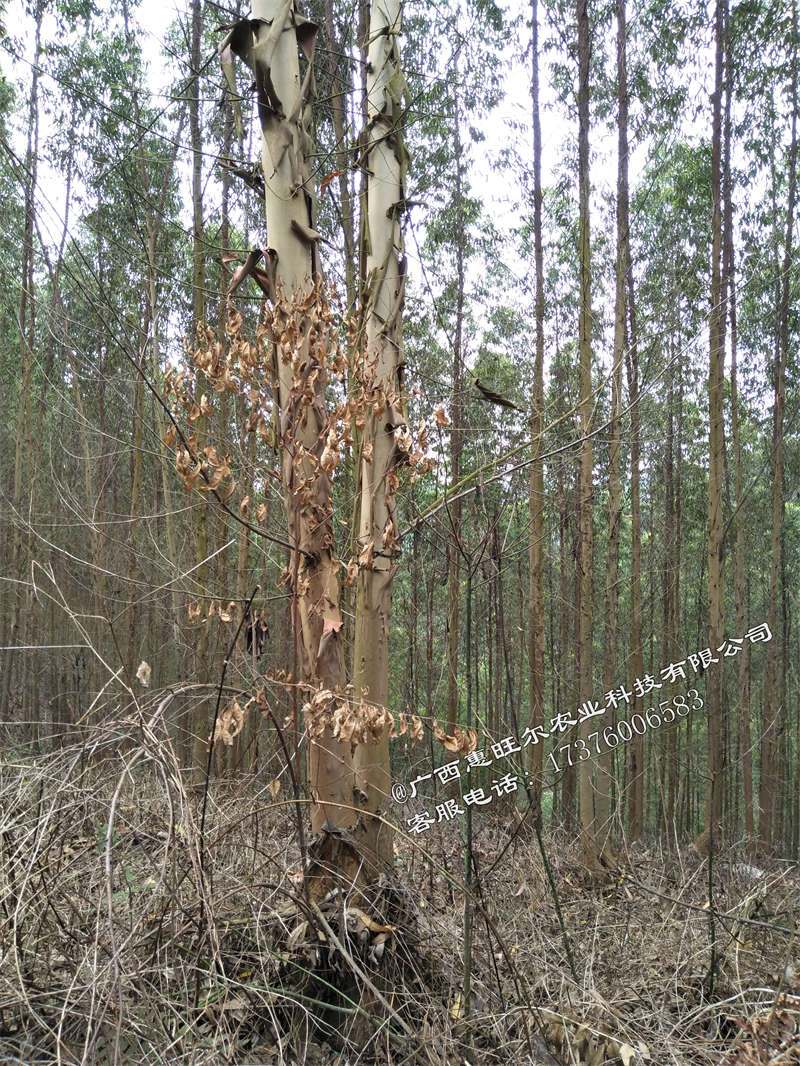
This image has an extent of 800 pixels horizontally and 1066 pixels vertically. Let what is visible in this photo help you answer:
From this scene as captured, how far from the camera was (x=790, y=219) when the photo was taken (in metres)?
9.48

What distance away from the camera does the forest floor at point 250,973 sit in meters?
1.79

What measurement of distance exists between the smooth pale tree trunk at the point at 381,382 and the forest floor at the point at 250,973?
442 mm

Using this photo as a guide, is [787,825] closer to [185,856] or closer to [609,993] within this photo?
[609,993]

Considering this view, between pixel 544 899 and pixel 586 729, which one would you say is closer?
pixel 544 899

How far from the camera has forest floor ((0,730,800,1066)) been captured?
1.79m

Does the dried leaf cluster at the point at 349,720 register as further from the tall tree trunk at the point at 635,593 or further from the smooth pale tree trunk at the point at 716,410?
the tall tree trunk at the point at 635,593

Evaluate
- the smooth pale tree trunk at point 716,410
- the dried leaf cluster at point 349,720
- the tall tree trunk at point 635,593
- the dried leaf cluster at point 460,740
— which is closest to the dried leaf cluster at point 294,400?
the dried leaf cluster at point 349,720

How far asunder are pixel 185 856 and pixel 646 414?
5.40m

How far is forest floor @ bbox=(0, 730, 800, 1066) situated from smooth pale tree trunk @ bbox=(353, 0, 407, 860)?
44 centimetres

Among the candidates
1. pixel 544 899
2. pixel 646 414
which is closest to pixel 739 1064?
pixel 544 899

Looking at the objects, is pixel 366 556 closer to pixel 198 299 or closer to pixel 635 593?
pixel 198 299

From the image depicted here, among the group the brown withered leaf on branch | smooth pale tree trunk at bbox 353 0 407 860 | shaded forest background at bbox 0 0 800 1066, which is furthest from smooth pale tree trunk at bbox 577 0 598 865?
the brown withered leaf on branch

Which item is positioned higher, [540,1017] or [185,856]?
[185,856]

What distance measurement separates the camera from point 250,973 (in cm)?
→ 219
